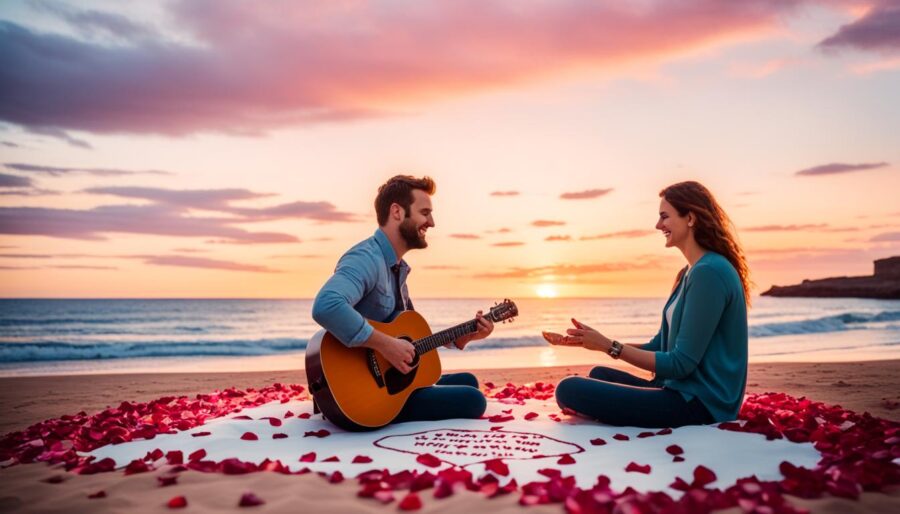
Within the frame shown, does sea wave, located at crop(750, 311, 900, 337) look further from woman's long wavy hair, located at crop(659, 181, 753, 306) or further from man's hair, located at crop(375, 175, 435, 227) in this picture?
man's hair, located at crop(375, 175, 435, 227)

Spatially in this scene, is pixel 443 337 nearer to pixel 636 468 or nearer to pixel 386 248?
pixel 386 248

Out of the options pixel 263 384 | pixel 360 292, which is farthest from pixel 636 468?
pixel 263 384

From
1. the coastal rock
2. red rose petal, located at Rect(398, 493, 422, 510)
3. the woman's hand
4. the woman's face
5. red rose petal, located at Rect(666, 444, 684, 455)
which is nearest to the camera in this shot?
red rose petal, located at Rect(398, 493, 422, 510)

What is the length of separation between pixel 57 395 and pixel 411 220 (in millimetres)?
6511

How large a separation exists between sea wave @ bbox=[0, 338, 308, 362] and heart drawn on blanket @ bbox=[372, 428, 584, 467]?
49.3 ft

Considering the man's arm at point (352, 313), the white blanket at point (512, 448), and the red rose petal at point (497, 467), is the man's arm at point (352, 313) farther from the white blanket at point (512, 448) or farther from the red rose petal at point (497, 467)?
the red rose petal at point (497, 467)

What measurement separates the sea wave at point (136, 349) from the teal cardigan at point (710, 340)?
1650 centimetres

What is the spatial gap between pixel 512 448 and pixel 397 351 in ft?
3.73

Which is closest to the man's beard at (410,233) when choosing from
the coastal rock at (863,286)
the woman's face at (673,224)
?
the woman's face at (673,224)

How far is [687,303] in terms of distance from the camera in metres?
4.75

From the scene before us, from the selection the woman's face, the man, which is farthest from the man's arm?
the woman's face

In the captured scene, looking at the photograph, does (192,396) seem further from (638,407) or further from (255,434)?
(638,407)

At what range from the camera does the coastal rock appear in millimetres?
59469

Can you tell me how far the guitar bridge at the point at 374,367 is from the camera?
5.21 meters
